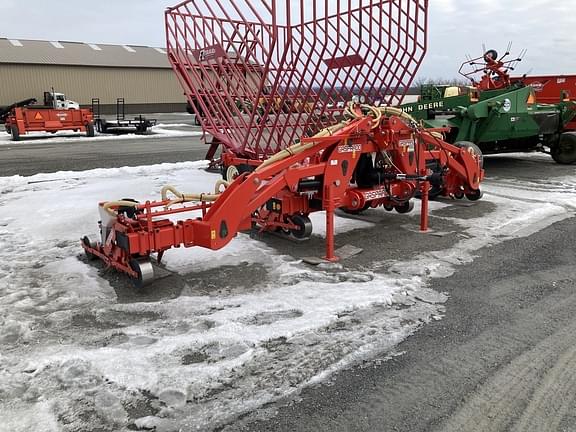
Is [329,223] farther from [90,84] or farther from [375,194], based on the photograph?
[90,84]

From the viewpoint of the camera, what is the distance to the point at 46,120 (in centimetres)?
2173

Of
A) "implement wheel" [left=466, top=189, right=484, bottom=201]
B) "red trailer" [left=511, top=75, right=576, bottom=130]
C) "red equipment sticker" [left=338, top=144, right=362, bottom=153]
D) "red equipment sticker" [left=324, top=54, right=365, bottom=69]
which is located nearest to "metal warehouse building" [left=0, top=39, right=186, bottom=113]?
"red trailer" [left=511, top=75, right=576, bottom=130]

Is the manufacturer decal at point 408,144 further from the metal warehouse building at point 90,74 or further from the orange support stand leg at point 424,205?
the metal warehouse building at point 90,74

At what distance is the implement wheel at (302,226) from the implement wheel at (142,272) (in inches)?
75.7

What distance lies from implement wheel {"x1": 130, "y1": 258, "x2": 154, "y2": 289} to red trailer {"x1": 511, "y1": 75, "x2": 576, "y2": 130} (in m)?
12.2

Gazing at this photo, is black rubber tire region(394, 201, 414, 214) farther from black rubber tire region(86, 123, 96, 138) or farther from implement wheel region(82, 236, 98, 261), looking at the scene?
black rubber tire region(86, 123, 96, 138)

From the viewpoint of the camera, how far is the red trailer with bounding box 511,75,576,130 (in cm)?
1400

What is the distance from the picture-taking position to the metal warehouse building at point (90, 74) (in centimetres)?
3909

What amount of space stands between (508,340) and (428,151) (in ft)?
11.5

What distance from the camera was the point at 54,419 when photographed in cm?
274

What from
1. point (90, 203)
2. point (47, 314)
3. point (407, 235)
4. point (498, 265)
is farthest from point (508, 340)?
point (90, 203)

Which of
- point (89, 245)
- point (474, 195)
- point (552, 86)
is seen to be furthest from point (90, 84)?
point (89, 245)

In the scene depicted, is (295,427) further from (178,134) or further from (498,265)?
(178,134)

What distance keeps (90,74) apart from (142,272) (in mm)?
40961
